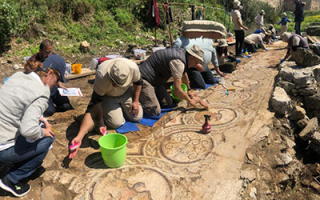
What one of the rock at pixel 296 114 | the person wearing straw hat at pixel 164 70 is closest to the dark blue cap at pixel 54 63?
the person wearing straw hat at pixel 164 70

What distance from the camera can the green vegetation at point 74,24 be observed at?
24.3ft

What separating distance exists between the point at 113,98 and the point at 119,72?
72 centimetres

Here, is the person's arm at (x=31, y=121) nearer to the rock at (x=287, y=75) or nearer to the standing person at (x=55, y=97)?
the standing person at (x=55, y=97)

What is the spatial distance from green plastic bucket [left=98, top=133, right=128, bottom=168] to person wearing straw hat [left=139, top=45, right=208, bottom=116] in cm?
127

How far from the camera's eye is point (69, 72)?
19.8ft

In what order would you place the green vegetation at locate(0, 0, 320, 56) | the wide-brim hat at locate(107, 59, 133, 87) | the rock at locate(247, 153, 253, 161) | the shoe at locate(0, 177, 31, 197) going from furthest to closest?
the green vegetation at locate(0, 0, 320, 56)
the wide-brim hat at locate(107, 59, 133, 87)
the rock at locate(247, 153, 253, 161)
the shoe at locate(0, 177, 31, 197)

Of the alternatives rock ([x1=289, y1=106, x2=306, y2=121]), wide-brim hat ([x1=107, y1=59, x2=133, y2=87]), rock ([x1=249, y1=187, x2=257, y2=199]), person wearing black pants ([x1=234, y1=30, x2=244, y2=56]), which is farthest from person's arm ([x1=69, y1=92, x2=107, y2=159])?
person wearing black pants ([x1=234, y1=30, x2=244, y2=56])

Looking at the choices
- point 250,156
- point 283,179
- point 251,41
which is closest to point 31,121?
point 250,156

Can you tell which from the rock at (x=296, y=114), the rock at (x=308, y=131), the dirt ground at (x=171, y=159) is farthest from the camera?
the rock at (x=296, y=114)

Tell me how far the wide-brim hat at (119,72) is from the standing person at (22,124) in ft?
2.73

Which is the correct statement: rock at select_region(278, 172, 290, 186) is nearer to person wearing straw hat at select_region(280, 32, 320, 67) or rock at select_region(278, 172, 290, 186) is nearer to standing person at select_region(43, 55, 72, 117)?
standing person at select_region(43, 55, 72, 117)

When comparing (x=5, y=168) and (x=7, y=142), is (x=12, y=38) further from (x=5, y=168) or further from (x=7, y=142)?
(x=7, y=142)

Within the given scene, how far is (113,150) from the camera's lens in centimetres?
269

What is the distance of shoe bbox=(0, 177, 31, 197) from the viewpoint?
240 centimetres
